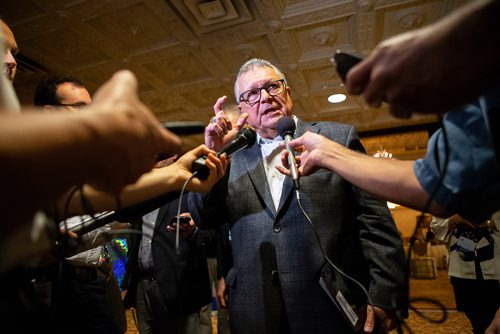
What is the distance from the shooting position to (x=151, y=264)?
2.41m

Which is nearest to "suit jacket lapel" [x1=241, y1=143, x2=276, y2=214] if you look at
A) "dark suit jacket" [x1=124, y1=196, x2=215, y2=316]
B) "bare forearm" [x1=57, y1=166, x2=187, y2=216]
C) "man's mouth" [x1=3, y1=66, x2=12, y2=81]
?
"bare forearm" [x1=57, y1=166, x2=187, y2=216]

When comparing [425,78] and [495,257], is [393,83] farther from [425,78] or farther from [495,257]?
[495,257]

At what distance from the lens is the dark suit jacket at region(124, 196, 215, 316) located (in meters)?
2.23

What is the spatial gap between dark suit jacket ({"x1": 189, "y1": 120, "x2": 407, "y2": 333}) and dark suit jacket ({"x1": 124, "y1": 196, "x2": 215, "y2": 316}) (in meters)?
0.98

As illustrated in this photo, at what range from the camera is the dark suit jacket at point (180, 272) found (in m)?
2.23

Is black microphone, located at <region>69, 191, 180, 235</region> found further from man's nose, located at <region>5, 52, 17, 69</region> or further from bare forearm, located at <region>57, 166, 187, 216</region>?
man's nose, located at <region>5, 52, 17, 69</region>

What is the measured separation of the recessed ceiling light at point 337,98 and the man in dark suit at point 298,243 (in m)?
4.93

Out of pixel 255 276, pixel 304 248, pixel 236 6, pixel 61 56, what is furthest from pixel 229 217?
pixel 61 56

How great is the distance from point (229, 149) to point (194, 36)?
140 inches

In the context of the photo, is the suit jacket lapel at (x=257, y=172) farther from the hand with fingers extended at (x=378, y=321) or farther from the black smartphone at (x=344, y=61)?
the black smartphone at (x=344, y=61)

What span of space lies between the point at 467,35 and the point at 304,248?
3.20 ft

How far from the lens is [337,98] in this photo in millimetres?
6199

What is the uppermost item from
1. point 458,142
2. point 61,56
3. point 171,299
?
point 61,56

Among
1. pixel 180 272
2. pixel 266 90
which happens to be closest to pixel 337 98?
pixel 266 90
